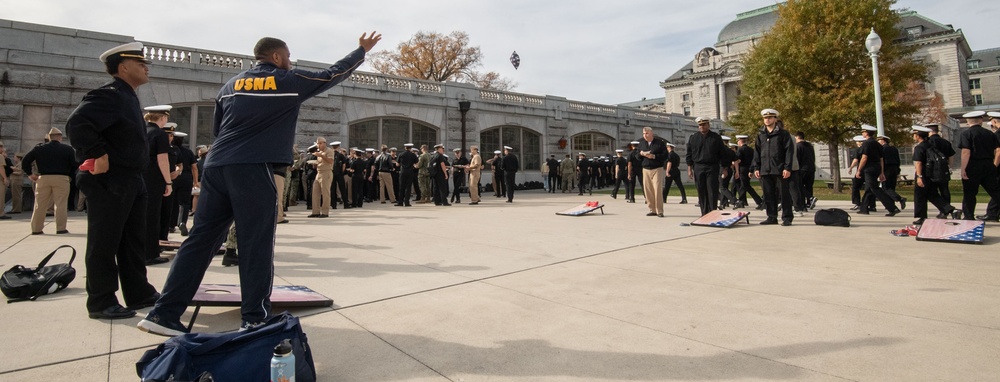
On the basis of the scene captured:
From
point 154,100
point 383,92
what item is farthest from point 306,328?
point 383,92

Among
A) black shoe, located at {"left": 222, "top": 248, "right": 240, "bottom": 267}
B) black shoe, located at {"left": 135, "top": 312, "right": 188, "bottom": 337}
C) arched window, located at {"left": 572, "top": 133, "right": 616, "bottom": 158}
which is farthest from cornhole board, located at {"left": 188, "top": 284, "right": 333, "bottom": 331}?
arched window, located at {"left": 572, "top": 133, "right": 616, "bottom": 158}

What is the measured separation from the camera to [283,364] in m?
2.05

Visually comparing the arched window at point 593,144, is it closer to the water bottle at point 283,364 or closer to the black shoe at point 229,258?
the black shoe at point 229,258

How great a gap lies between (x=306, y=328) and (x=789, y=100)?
23393 millimetres

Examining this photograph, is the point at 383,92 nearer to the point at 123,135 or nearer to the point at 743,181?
the point at 743,181

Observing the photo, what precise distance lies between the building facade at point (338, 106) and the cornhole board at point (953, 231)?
18376 millimetres

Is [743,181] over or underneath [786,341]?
over

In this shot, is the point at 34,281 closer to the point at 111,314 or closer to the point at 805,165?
the point at 111,314

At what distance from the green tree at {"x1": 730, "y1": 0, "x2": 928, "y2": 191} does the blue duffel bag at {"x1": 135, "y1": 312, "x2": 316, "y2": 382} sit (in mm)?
23349

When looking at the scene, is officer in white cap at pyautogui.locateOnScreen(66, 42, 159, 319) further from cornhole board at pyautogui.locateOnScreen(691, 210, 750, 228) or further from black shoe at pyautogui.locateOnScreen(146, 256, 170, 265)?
cornhole board at pyautogui.locateOnScreen(691, 210, 750, 228)

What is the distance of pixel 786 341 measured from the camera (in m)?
2.80

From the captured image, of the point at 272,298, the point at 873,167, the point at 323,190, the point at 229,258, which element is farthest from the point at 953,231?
the point at 323,190

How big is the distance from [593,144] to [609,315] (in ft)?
91.1

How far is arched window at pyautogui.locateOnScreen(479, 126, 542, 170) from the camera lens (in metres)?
25.7
